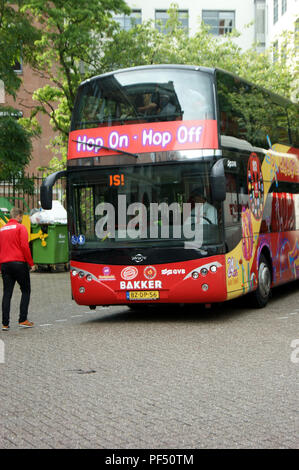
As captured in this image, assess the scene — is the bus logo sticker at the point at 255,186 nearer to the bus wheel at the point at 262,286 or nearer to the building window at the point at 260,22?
the bus wheel at the point at 262,286

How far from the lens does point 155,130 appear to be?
11938 millimetres

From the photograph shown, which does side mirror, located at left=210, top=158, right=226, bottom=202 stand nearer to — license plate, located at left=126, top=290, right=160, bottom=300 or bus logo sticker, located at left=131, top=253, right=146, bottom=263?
bus logo sticker, located at left=131, top=253, right=146, bottom=263

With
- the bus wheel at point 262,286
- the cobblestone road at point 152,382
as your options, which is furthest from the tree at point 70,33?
the cobblestone road at point 152,382

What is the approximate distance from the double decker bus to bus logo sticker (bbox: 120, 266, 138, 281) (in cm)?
2

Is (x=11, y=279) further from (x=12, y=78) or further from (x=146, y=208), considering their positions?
(x=12, y=78)

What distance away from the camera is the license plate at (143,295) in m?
11.8

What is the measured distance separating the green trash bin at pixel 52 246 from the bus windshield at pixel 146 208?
12155mm

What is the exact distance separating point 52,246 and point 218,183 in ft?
45.2

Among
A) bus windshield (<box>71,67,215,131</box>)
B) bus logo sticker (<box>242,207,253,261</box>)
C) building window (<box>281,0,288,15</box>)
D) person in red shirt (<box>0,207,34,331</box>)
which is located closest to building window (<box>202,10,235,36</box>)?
building window (<box>281,0,288,15</box>)

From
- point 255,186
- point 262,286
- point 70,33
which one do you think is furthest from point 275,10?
point 262,286

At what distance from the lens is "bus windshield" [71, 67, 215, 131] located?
1188 cm

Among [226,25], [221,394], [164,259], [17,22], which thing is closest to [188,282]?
[164,259]

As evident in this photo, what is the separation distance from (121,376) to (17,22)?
1589cm

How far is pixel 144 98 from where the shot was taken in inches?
480
